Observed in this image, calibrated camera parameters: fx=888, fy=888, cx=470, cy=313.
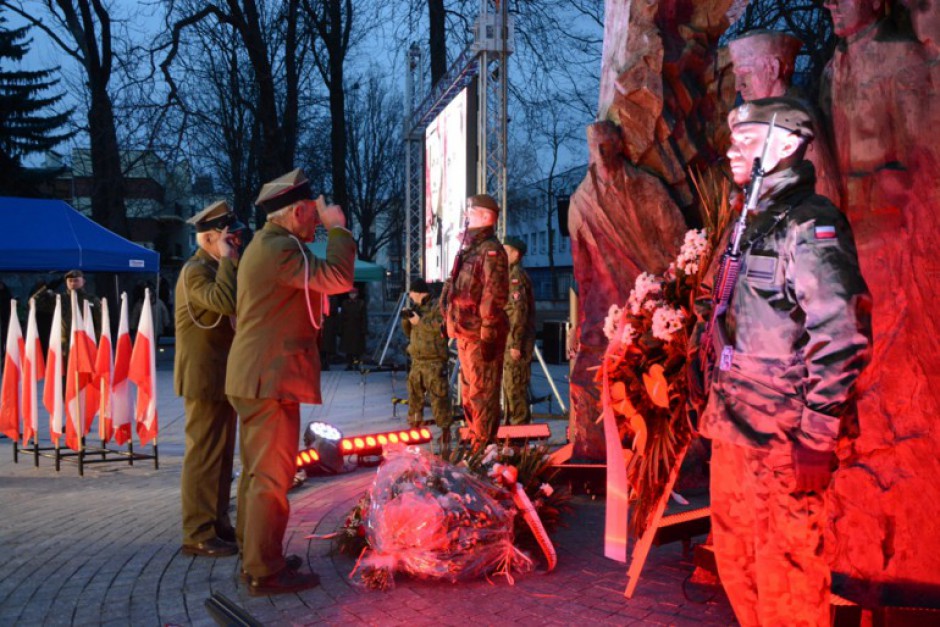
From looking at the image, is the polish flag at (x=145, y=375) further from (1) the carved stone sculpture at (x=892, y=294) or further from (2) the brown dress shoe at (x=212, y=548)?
(1) the carved stone sculpture at (x=892, y=294)

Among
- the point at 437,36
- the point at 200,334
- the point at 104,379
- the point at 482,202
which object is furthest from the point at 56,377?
the point at 437,36

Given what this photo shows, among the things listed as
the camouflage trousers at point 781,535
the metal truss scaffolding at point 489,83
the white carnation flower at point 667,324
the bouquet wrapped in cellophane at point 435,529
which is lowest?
the bouquet wrapped in cellophane at point 435,529

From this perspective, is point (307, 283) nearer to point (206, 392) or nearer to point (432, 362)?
point (206, 392)

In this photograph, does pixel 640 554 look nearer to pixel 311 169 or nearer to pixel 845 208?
pixel 845 208

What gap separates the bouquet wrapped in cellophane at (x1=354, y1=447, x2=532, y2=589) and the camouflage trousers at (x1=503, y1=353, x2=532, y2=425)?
5.01m

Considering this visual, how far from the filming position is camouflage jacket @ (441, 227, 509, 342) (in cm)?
753

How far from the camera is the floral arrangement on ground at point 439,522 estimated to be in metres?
4.73

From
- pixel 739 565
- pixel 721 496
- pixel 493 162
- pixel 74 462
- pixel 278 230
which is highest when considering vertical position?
pixel 493 162

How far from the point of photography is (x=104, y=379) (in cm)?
857

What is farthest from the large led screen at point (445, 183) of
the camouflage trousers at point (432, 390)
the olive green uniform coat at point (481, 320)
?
the olive green uniform coat at point (481, 320)

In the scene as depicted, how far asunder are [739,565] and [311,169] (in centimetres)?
2942

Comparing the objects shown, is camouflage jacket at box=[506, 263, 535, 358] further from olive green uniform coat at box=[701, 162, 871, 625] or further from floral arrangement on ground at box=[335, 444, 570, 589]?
olive green uniform coat at box=[701, 162, 871, 625]

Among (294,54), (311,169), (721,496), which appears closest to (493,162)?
(721,496)

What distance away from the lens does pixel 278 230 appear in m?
4.71
